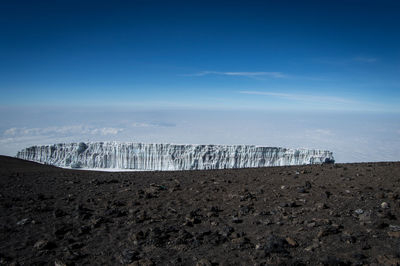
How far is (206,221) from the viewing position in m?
6.02

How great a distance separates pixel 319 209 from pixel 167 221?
12.2 ft

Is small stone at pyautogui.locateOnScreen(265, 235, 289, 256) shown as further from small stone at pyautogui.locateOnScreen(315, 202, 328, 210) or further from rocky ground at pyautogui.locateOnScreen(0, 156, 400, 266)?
small stone at pyautogui.locateOnScreen(315, 202, 328, 210)

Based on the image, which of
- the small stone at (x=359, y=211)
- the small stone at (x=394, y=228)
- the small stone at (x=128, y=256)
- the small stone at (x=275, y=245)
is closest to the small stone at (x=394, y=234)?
the small stone at (x=394, y=228)

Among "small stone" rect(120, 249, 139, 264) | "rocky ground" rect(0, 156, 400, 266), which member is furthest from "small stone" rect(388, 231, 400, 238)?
"small stone" rect(120, 249, 139, 264)

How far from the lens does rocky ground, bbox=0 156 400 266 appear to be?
14.2 feet

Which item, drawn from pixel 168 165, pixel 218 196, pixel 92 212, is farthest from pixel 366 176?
pixel 168 165

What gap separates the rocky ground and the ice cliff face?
20649mm

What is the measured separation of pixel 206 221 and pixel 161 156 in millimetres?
26644

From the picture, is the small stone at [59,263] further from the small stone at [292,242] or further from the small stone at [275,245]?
the small stone at [292,242]

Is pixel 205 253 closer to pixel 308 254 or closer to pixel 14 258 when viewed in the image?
pixel 308 254

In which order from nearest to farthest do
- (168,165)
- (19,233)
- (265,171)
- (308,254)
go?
(308,254)
(19,233)
(265,171)
(168,165)

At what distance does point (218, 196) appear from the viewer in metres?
8.06

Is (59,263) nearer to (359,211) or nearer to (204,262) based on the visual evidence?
(204,262)

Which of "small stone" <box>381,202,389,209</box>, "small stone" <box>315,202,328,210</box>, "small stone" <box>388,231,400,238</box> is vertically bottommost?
"small stone" <box>388,231,400,238</box>
